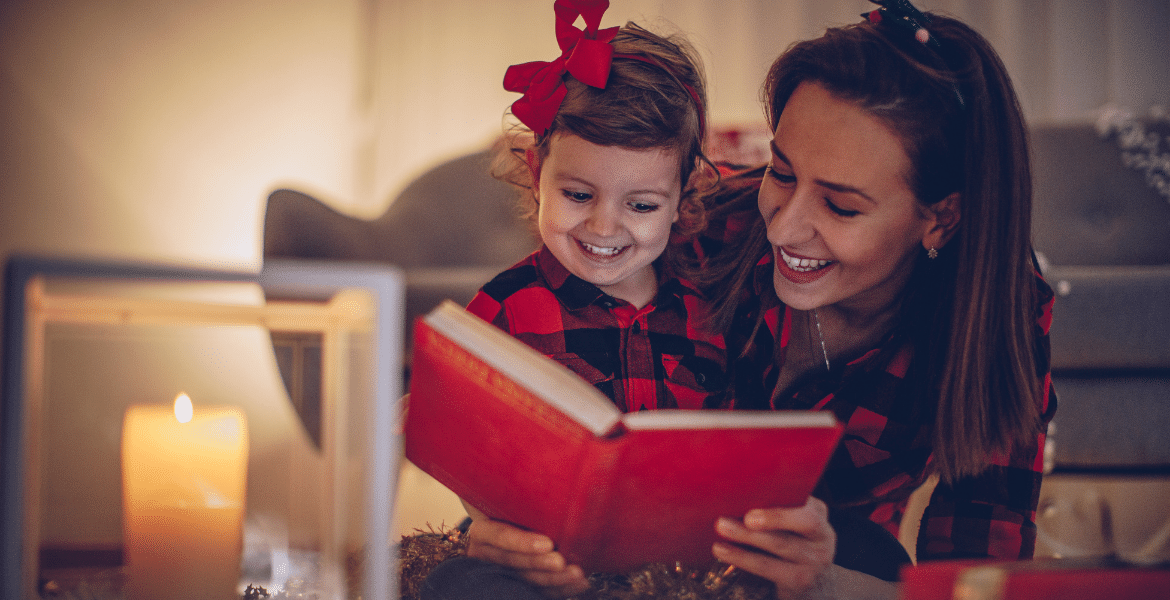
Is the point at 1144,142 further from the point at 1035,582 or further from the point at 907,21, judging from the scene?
the point at 1035,582

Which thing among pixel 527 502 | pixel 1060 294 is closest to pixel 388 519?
pixel 527 502

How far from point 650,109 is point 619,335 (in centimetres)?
29

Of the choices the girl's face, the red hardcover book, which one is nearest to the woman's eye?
the girl's face

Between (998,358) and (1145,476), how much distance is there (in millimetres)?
918

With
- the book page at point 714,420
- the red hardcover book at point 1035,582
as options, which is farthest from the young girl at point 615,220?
the red hardcover book at point 1035,582

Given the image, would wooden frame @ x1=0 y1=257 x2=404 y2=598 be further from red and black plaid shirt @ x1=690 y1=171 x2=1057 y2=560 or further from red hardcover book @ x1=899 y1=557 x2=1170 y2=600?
red and black plaid shirt @ x1=690 y1=171 x2=1057 y2=560

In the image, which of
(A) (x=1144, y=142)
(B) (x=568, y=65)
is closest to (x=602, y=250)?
(B) (x=568, y=65)

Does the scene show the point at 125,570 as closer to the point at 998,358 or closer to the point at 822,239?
the point at 822,239

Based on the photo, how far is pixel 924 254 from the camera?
35.4 inches

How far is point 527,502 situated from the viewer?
627 millimetres

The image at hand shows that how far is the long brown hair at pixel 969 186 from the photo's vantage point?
0.78 metres

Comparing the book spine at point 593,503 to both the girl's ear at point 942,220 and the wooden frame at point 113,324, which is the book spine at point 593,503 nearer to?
the wooden frame at point 113,324

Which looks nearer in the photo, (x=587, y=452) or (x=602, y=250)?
(x=587, y=452)

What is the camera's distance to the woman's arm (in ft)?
2.12
